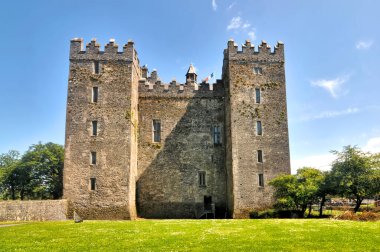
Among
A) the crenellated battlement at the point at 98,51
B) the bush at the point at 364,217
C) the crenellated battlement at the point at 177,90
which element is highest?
the crenellated battlement at the point at 98,51

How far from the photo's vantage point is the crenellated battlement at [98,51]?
32.0 metres

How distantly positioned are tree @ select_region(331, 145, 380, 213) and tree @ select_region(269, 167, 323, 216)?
5.37 feet

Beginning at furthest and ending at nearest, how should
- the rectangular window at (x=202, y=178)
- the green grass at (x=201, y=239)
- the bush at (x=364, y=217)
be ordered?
the rectangular window at (x=202, y=178)
the bush at (x=364, y=217)
the green grass at (x=201, y=239)

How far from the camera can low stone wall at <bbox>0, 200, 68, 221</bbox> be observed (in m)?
25.0

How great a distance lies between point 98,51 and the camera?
105 ft

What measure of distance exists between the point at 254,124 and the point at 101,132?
13.7 m

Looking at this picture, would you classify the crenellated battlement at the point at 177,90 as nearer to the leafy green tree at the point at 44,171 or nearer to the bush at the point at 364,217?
the bush at the point at 364,217

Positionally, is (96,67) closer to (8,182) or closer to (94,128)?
(94,128)

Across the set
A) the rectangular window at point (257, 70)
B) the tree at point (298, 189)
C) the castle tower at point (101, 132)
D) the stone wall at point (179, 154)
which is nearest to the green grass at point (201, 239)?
the tree at point (298, 189)

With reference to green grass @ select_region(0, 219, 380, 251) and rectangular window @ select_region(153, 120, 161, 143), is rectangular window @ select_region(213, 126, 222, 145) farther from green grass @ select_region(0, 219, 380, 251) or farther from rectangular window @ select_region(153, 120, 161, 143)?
green grass @ select_region(0, 219, 380, 251)

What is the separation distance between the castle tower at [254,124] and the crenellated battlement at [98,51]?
9475mm

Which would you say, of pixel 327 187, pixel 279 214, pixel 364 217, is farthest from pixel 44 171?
pixel 364 217

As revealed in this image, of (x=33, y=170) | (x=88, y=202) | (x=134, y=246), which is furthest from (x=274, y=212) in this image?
(x=33, y=170)

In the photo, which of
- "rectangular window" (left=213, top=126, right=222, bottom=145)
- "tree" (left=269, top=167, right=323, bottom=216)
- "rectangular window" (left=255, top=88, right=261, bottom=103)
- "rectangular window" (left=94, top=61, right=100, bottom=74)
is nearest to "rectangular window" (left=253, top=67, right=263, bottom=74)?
"rectangular window" (left=255, top=88, right=261, bottom=103)
